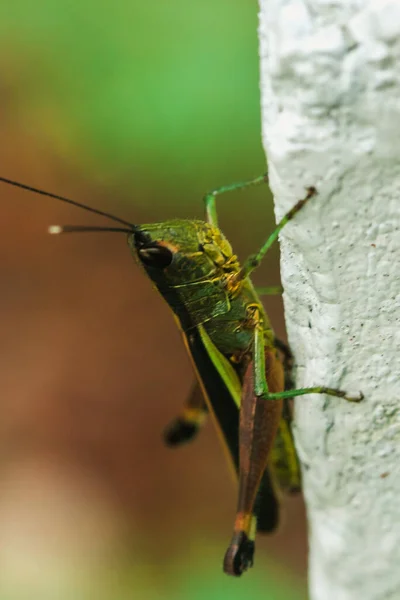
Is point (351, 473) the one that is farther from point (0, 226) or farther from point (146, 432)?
point (0, 226)

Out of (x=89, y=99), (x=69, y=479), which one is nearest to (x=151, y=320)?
(x=69, y=479)

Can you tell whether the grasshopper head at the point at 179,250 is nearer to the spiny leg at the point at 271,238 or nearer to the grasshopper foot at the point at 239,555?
the spiny leg at the point at 271,238

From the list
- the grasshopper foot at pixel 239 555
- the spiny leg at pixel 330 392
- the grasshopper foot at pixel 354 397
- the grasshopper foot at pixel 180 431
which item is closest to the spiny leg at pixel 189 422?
the grasshopper foot at pixel 180 431

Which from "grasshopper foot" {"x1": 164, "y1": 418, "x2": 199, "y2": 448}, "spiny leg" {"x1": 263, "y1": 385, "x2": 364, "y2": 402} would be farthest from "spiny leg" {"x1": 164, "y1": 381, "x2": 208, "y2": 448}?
"spiny leg" {"x1": 263, "y1": 385, "x2": 364, "y2": 402}

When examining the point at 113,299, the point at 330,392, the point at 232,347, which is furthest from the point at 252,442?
the point at 113,299

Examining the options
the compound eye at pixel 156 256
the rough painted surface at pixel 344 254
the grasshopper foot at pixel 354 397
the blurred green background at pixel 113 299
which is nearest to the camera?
the rough painted surface at pixel 344 254
